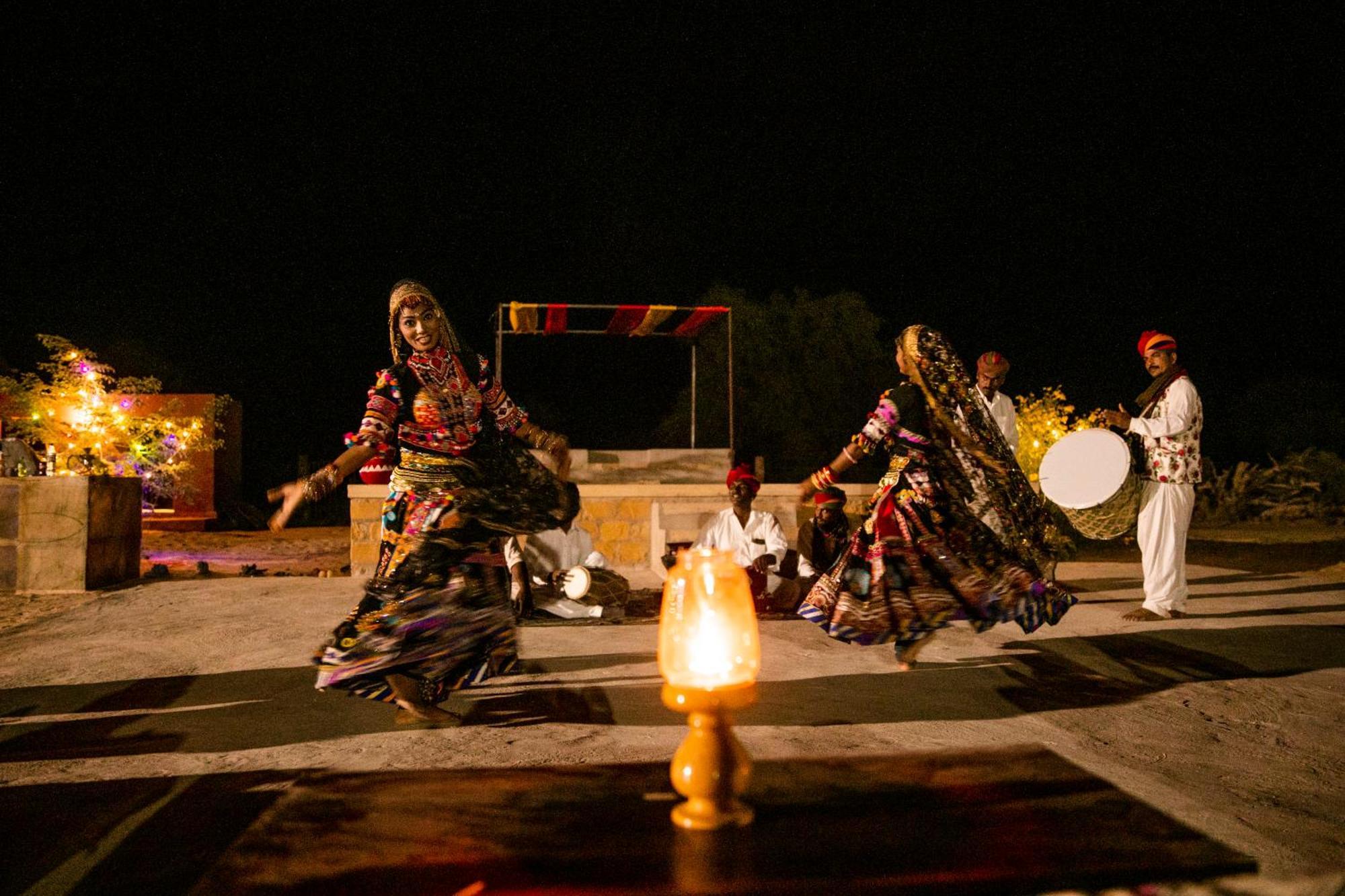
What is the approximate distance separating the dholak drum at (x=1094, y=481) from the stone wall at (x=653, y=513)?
2576mm

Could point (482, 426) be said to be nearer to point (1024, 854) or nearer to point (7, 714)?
point (7, 714)


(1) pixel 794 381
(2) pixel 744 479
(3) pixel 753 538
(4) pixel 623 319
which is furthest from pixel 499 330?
(1) pixel 794 381

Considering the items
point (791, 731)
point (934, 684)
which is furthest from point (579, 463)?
point (791, 731)

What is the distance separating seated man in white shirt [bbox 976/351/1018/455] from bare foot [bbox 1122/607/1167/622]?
4.42 ft

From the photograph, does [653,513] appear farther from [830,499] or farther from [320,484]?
[320,484]

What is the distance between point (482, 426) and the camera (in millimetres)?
3773

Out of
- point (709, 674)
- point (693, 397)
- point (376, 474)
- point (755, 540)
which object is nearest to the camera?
point (709, 674)

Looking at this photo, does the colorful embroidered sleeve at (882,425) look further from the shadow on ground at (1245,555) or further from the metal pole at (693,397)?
the shadow on ground at (1245,555)

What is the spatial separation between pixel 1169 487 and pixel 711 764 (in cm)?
608

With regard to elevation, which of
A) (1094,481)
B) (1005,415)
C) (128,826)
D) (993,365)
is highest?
(993,365)

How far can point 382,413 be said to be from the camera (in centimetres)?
356

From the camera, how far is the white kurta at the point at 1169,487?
632 centimetres

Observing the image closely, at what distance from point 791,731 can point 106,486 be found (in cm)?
739

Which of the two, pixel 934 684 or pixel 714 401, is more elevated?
pixel 714 401
